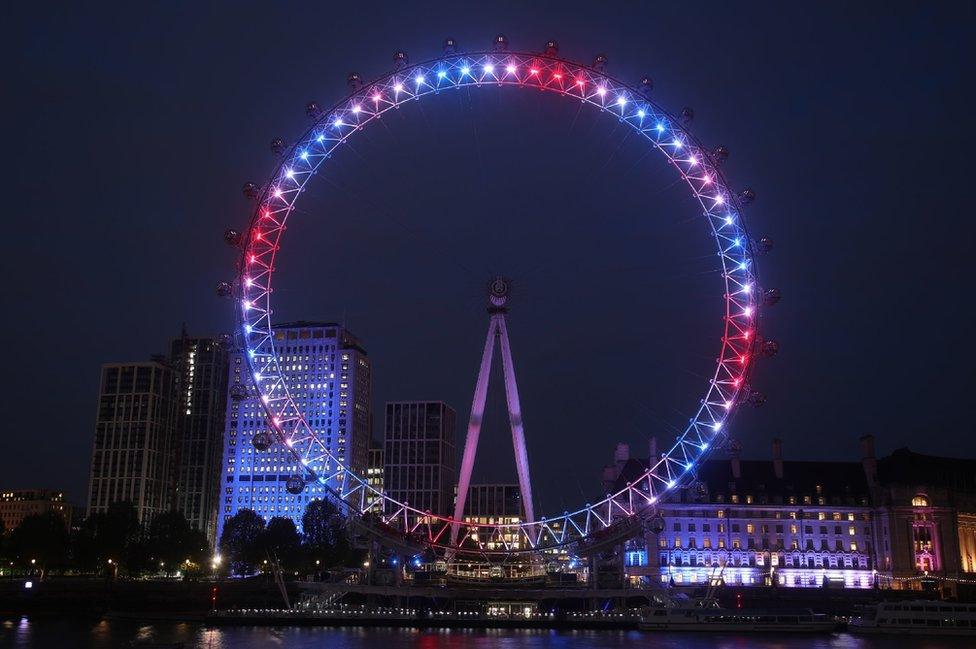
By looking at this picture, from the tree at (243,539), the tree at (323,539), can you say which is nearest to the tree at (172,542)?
the tree at (243,539)

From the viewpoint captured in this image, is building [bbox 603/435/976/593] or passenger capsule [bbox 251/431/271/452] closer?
passenger capsule [bbox 251/431/271/452]

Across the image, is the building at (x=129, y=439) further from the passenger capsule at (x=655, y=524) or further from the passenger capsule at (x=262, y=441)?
the passenger capsule at (x=655, y=524)

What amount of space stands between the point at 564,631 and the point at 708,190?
1362 inches

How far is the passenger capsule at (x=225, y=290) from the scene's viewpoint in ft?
215

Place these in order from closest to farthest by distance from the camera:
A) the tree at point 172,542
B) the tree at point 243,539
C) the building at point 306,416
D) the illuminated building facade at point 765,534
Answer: the illuminated building facade at point 765,534, the tree at point 172,542, the tree at point 243,539, the building at point 306,416

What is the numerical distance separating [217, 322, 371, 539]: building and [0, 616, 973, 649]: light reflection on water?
11047cm

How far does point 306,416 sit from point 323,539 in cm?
6765

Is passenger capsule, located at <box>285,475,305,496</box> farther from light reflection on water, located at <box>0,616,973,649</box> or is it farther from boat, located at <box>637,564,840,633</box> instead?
boat, located at <box>637,564,840,633</box>

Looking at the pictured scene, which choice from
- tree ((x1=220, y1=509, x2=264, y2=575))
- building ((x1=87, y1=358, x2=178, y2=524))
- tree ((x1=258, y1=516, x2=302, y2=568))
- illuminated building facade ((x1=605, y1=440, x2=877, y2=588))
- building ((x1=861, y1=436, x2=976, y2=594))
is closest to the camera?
building ((x1=861, y1=436, x2=976, y2=594))

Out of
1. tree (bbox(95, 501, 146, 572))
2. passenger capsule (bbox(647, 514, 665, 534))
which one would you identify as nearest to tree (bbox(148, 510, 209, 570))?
tree (bbox(95, 501, 146, 572))

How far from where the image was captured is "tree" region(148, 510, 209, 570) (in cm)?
11181

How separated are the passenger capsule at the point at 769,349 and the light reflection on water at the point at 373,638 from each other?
18544mm

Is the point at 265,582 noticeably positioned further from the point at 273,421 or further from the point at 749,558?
the point at 749,558

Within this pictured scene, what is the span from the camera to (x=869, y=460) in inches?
4545
